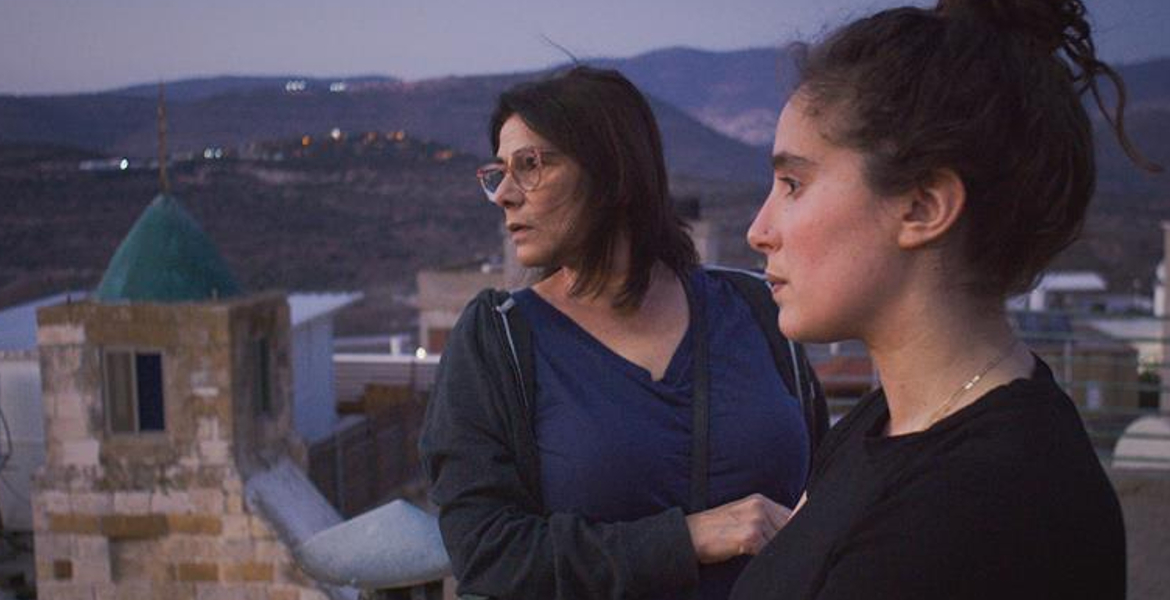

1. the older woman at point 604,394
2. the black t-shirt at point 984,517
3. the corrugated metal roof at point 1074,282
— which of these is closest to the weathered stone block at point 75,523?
the older woman at point 604,394

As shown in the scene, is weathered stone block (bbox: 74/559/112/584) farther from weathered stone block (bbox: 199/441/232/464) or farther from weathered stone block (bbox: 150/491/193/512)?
weathered stone block (bbox: 199/441/232/464)

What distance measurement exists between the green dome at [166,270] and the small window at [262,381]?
1.49ft

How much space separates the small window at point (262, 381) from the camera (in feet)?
29.1

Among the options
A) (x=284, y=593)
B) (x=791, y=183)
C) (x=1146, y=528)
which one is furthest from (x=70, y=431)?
(x=791, y=183)

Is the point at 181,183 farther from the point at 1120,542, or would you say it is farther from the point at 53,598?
the point at 1120,542

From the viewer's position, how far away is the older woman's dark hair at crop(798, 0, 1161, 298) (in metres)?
1.13

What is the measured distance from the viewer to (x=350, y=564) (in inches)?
87.7

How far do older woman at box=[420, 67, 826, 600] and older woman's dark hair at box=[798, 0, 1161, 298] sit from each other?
2.19 ft

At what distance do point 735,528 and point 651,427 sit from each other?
0.21m

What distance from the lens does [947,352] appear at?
1.19 meters

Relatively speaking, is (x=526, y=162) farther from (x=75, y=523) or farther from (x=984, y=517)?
(x=75, y=523)

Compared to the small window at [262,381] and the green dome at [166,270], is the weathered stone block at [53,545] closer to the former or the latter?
the small window at [262,381]

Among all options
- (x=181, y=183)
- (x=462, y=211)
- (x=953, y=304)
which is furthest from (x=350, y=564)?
(x=462, y=211)

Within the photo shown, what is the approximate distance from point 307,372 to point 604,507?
13856 millimetres
